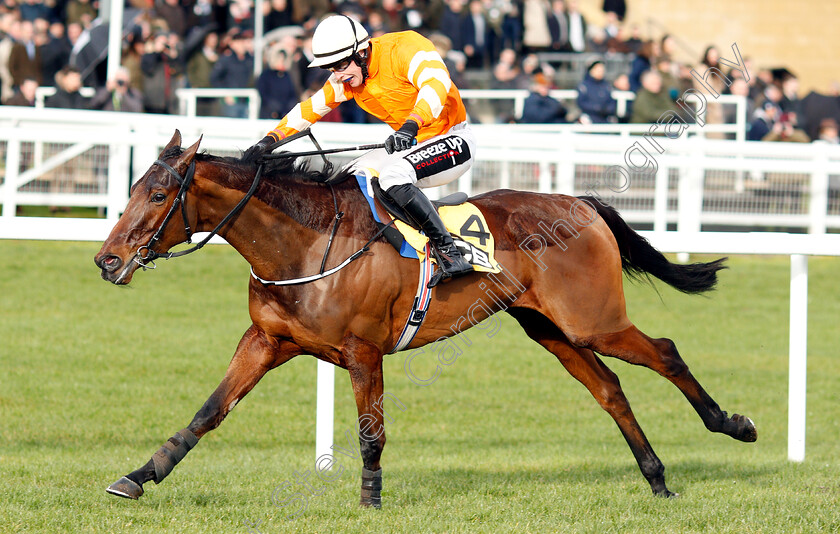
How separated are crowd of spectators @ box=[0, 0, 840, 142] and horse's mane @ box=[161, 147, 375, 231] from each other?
6946 mm

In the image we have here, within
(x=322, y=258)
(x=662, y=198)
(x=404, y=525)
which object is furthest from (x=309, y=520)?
(x=662, y=198)

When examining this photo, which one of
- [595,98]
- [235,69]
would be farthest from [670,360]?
[235,69]

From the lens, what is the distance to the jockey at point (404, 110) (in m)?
4.48

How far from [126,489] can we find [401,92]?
1999mm

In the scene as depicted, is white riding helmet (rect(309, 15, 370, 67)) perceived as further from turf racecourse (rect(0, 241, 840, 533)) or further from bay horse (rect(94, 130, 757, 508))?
turf racecourse (rect(0, 241, 840, 533))

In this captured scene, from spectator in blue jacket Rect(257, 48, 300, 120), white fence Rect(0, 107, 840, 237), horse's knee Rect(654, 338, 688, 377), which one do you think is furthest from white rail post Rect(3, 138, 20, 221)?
horse's knee Rect(654, 338, 688, 377)

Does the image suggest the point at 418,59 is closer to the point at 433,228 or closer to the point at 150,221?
the point at 433,228

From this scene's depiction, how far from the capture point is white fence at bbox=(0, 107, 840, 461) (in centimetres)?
897

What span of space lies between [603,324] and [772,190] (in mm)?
6221

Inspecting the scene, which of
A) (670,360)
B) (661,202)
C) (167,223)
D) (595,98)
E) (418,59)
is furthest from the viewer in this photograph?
(595,98)

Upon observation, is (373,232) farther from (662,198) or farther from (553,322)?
(662,198)

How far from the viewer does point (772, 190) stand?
10508 millimetres

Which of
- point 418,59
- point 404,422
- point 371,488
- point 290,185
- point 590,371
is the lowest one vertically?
point 404,422

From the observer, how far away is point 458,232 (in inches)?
183
